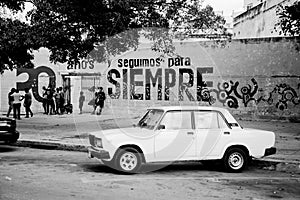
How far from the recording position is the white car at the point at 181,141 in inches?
367

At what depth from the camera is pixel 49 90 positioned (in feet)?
86.3

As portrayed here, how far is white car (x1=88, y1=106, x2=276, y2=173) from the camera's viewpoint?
30.6 feet

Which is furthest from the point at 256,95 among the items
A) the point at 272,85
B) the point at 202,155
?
the point at 202,155

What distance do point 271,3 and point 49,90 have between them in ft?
42.5

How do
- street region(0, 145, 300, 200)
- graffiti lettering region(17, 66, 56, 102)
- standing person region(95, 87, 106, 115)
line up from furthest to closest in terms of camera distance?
graffiti lettering region(17, 66, 56, 102) → standing person region(95, 87, 106, 115) → street region(0, 145, 300, 200)

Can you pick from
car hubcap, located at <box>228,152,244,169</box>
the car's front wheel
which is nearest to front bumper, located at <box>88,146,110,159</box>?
the car's front wheel

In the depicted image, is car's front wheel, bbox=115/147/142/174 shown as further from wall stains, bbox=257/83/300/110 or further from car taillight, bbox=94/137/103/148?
wall stains, bbox=257/83/300/110

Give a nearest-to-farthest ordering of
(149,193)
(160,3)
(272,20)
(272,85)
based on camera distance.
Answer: (149,193) → (160,3) → (272,85) → (272,20)

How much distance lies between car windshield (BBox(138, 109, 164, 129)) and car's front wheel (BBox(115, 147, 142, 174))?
70 cm

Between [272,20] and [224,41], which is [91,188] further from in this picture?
[272,20]

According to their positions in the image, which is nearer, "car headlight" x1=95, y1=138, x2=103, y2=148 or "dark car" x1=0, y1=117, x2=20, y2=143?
"car headlight" x1=95, y1=138, x2=103, y2=148

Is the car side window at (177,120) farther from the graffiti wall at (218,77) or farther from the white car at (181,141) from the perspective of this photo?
the graffiti wall at (218,77)

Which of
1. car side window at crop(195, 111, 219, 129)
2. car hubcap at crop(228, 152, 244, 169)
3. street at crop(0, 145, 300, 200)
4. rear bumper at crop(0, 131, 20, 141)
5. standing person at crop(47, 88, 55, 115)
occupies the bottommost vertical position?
street at crop(0, 145, 300, 200)

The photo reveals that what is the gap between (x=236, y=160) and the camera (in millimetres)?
9953
